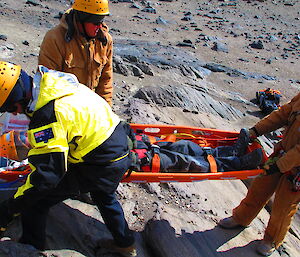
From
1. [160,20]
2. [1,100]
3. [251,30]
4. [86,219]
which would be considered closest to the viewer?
[1,100]

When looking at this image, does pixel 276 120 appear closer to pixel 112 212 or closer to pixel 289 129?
pixel 289 129

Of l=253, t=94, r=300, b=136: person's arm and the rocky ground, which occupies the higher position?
l=253, t=94, r=300, b=136: person's arm

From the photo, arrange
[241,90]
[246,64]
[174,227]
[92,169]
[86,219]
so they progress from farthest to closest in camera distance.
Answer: [246,64]
[241,90]
[174,227]
[86,219]
[92,169]

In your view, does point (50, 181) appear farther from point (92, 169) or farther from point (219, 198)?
point (219, 198)

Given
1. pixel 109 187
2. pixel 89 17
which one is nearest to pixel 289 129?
pixel 109 187

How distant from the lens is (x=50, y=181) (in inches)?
93.1

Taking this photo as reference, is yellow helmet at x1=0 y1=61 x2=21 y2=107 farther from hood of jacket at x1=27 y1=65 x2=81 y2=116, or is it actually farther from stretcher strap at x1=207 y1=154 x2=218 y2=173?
stretcher strap at x1=207 y1=154 x2=218 y2=173

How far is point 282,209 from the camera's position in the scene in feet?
12.0

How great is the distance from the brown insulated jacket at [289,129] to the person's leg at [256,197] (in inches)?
16.5

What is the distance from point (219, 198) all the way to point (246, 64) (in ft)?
30.2

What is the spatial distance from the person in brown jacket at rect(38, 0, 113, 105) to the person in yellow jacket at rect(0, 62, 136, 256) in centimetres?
119

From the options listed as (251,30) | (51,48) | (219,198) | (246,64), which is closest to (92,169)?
(51,48)

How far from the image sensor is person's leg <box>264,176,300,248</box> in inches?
141

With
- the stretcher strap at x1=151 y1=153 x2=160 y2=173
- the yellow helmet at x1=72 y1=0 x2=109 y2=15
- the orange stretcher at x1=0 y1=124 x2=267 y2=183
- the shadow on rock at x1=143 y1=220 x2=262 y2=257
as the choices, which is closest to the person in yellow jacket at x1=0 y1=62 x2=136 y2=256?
the orange stretcher at x1=0 y1=124 x2=267 y2=183
